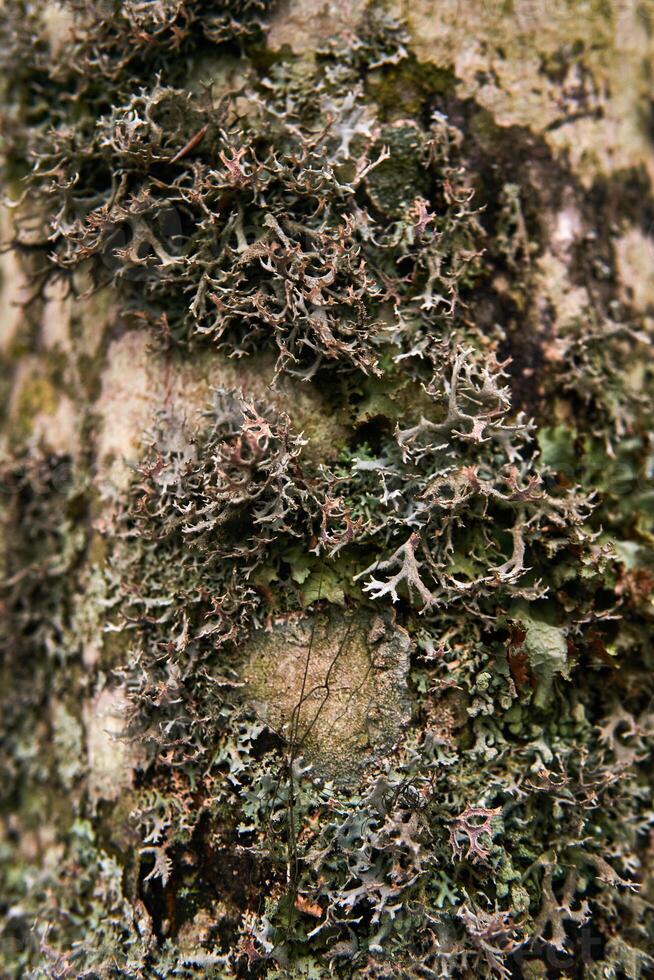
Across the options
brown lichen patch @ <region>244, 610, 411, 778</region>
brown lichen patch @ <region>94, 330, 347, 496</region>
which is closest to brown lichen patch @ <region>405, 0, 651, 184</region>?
brown lichen patch @ <region>94, 330, 347, 496</region>

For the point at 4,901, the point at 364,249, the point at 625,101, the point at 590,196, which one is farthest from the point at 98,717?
the point at 625,101

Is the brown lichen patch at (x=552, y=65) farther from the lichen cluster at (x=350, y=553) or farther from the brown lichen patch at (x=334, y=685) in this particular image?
the brown lichen patch at (x=334, y=685)

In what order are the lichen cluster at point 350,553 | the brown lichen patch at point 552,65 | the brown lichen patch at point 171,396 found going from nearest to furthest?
the lichen cluster at point 350,553
the brown lichen patch at point 171,396
the brown lichen patch at point 552,65

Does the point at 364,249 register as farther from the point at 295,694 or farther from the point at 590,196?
the point at 295,694

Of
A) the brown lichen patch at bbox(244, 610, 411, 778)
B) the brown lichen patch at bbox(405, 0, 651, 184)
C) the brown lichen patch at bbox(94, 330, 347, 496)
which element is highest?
the brown lichen patch at bbox(405, 0, 651, 184)

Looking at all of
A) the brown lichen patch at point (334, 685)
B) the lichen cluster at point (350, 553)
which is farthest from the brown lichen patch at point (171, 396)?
the brown lichen patch at point (334, 685)

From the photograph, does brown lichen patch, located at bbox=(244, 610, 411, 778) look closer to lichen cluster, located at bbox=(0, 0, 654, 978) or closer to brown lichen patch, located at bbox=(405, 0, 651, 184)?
lichen cluster, located at bbox=(0, 0, 654, 978)

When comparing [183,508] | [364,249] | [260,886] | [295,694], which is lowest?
[260,886]

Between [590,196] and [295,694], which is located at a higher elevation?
[590,196]
